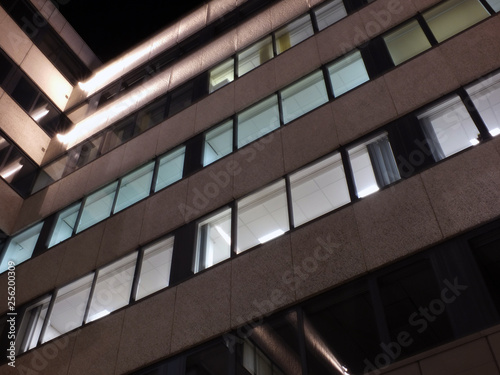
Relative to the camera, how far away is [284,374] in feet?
34.3

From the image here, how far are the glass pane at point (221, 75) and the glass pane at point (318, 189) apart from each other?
7708 mm

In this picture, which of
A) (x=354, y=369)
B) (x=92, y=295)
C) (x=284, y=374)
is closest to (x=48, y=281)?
(x=92, y=295)

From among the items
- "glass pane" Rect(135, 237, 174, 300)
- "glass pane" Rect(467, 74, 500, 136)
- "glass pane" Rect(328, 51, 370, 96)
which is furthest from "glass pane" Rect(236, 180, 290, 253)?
"glass pane" Rect(467, 74, 500, 136)

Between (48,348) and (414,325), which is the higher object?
(48,348)

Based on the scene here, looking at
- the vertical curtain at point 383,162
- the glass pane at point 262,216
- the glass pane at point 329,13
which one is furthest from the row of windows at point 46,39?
the vertical curtain at point 383,162

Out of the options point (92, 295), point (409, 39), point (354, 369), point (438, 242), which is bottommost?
point (354, 369)

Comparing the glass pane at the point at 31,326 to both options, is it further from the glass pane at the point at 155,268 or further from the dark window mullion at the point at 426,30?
the dark window mullion at the point at 426,30

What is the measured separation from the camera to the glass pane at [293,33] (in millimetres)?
19641

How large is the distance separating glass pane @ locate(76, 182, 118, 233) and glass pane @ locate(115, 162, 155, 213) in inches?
17.4

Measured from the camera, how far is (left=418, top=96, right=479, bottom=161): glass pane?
12023mm

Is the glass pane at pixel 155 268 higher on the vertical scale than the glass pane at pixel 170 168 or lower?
lower

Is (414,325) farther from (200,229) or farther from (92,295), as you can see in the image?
(92,295)

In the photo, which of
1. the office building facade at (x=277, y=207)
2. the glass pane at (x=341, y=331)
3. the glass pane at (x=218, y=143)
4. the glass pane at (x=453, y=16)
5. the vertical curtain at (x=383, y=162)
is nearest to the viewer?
the glass pane at (x=341, y=331)

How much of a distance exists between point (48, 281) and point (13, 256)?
352cm
